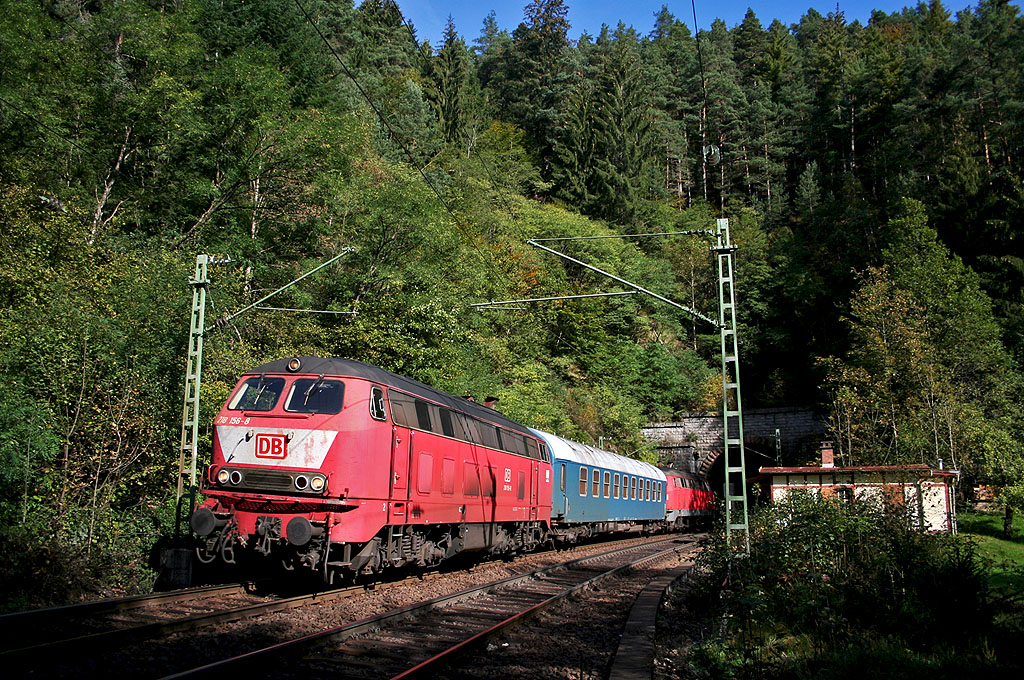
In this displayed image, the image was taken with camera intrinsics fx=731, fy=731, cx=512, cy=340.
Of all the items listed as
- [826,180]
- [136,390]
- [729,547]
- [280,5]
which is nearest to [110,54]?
[280,5]

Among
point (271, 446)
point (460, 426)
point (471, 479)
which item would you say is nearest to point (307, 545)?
point (271, 446)

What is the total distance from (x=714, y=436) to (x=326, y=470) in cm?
4296

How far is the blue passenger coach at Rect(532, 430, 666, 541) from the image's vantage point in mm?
21812

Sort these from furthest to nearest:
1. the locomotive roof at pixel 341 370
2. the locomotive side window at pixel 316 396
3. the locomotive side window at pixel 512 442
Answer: the locomotive side window at pixel 512 442 → the locomotive roof at pixel 341 370 → the locomotive side window at pixel 316 396

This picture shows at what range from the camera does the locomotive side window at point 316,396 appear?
427 inches

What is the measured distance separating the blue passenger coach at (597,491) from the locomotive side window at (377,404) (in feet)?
33.6

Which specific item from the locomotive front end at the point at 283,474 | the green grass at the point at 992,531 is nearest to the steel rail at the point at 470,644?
the locomotive front end at the point at 283,474

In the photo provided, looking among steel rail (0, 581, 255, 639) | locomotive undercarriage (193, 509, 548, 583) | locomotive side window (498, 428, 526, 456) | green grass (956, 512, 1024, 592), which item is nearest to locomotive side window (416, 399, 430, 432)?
locomotive undercarriage (193, 509, 548, 583)

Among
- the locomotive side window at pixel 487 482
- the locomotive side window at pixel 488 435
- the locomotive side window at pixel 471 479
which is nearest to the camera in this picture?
the locomotive side window at pixel 471 479

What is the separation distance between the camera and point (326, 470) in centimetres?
1036

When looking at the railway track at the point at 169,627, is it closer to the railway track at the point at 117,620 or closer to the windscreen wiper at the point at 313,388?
the railway track at the point at 117,620

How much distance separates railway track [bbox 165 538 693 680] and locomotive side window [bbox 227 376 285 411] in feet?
12.0

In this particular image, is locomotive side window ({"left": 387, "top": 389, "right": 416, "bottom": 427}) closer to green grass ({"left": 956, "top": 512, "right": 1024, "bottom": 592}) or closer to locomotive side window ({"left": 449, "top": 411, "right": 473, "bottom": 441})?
locomotive side window ({"left": 449, "top": 411, "right": 473, "bottom": 441})

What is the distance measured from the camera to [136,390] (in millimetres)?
14523
